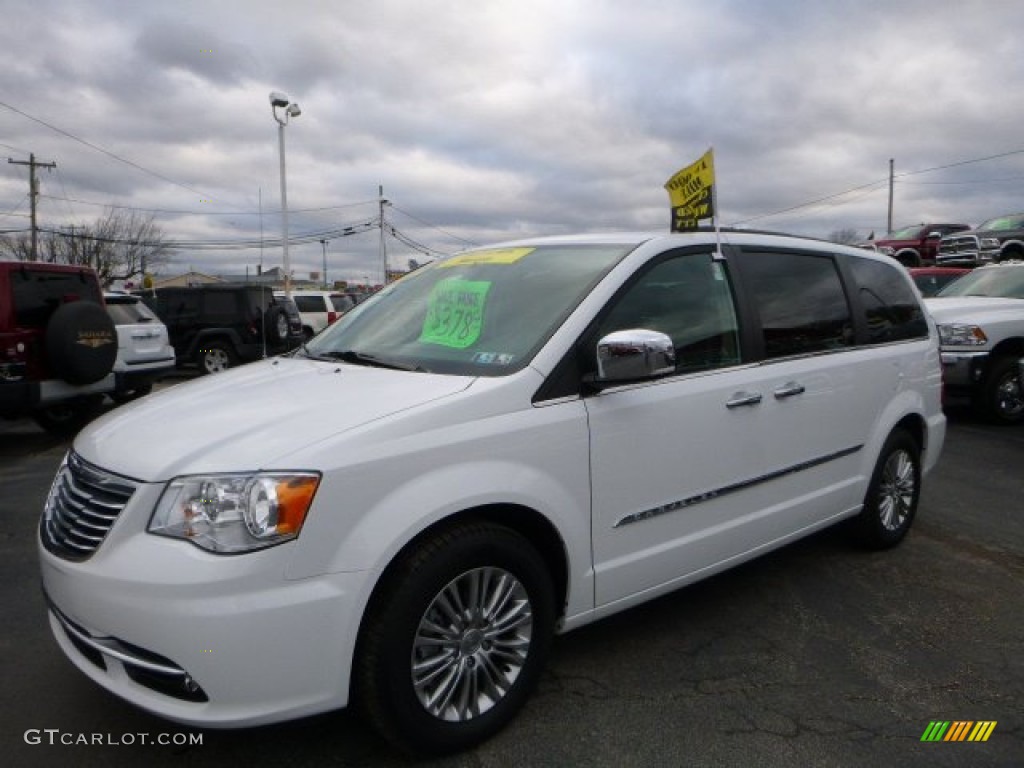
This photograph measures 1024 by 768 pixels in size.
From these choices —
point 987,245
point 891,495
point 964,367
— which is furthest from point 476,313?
point 987,245

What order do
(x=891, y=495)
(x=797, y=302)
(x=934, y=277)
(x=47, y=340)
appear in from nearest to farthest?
1. (x=797, y=302)
2. (x=891, y=495)
3. (x=47, y=340)
4. (x=934, y=277)

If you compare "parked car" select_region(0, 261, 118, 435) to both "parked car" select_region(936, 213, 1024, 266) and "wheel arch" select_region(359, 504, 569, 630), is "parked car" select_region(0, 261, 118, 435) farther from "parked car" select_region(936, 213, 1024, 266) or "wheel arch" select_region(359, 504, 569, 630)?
"parked car" select_region(936, 213, 1024, 266)

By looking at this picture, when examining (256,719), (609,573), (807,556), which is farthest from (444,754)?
(807,556)

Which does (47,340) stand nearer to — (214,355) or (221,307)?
(214,355)

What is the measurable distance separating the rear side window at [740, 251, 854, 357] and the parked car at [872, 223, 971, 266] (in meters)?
17.6

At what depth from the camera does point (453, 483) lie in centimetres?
237

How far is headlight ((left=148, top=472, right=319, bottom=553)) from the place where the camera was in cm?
211

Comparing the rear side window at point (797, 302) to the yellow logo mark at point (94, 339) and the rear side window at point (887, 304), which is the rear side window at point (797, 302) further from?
the yellow logo mark at point (94, 339)

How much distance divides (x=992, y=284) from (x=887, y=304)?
21.5 feet

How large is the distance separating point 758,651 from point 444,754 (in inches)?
59.4

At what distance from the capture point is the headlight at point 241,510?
6.92ft

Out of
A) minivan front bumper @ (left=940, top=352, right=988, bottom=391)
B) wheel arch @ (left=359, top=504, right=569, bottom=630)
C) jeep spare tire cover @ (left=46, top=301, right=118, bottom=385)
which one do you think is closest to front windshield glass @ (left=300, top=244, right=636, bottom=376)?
wheel arch @ (left=359, top=504, right=569, bottom=630)

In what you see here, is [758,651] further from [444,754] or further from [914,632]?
[444,754]

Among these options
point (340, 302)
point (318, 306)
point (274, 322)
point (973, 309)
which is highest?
point (340, 302)
